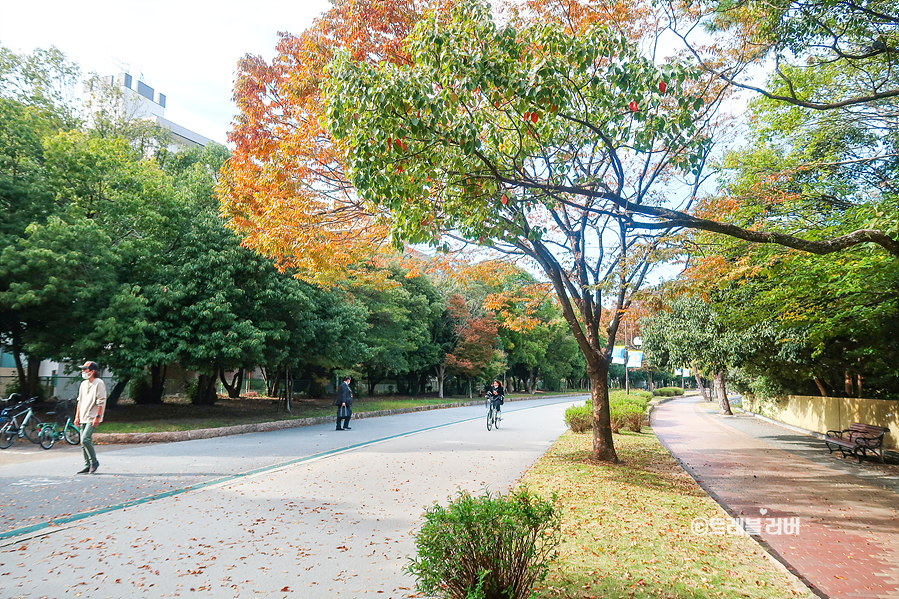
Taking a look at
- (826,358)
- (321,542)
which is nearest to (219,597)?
(321,542)

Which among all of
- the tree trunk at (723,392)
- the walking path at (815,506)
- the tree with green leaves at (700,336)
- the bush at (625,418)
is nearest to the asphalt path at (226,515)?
the walking path at (815,506)

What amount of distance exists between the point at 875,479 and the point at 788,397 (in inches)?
572

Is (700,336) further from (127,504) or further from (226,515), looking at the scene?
(127,504)

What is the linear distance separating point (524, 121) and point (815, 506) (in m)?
6.90

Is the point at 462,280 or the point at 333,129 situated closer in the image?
the point at 333,129

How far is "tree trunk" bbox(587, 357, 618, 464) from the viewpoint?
10.7m

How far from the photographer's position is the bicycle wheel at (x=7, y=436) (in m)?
11.8

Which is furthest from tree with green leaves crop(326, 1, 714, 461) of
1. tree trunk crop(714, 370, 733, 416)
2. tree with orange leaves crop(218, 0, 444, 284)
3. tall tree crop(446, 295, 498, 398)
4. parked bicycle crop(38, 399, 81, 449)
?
tall tree crop(446, 295, 498, 398)

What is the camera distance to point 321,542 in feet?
18.1

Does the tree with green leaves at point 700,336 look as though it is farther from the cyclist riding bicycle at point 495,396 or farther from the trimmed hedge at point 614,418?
the cyclist riding bicycle at point 495,396

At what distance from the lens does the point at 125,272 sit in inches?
642

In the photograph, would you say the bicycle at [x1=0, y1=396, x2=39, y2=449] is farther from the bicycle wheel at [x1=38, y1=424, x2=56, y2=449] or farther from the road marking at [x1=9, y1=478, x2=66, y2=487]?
the road marking at [x1=9, y1=478, x2=66, y2=487]

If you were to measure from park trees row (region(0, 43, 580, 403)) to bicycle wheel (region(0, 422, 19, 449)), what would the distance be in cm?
239

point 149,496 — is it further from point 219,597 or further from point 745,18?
point 745,18
